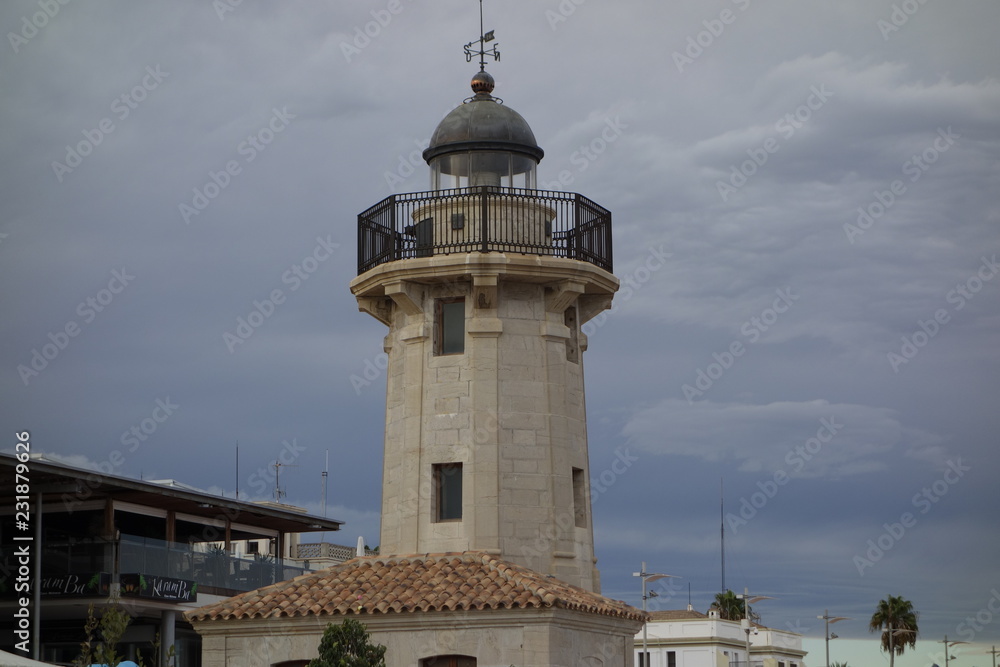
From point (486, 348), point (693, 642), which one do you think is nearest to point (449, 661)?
point (486, 348)

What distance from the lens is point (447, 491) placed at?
100 ft

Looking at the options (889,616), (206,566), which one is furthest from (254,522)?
(889,616)

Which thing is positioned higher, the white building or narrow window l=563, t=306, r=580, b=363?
narrow window l=563, t=306, r=580, b=363

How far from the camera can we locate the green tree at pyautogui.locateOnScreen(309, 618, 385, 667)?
23953 mm

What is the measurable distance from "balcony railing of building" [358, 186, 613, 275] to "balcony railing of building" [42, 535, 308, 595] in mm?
11730

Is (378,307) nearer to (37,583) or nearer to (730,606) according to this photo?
(37,583)

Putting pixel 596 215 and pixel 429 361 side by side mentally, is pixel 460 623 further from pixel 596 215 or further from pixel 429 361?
pixel 596 215

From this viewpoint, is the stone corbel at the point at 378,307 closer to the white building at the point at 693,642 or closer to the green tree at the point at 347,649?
the green tree at the point at 347,649

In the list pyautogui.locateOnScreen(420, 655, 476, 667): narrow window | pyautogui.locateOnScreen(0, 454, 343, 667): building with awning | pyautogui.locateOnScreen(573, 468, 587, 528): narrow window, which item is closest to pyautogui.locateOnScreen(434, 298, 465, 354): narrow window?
pyautogui.locateOnScreen(573, 468, 587, 528): narrow window

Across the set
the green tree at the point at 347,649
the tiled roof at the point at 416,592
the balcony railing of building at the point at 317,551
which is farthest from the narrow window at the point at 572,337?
the balcony railing of building at the point at 317,551

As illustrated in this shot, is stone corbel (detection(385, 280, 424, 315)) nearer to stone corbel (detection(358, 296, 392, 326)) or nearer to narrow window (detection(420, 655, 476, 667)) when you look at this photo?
stone corbel (detection(358, 296, 392, 326))

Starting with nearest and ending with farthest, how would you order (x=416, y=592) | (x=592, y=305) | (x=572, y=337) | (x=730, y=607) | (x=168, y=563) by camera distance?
(x=416, y=592) < (x=572, y=337) < (x=592, y=305) < (x=168, y=563) < (x=730, y=607)

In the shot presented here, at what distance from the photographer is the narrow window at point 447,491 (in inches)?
1195

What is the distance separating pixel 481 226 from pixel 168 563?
15481 millimetres
